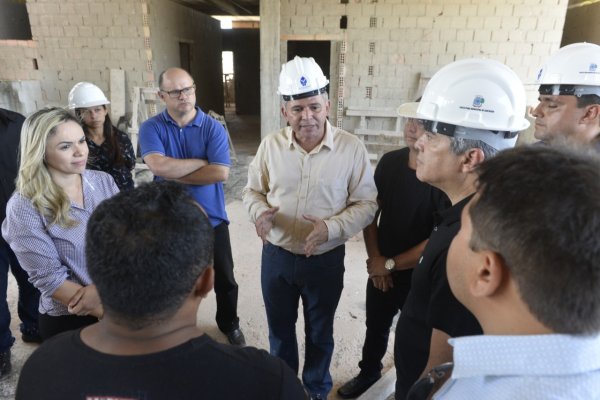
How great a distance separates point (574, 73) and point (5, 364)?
459cm

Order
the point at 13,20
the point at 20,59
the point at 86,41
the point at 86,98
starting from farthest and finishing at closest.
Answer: the point at 13,20 < the point at 20,59 < the point at 86,41 < the point at 86,98

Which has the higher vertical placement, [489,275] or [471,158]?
[471,158]

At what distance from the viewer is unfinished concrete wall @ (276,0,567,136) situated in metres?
7.21

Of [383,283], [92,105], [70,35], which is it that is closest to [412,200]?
[383,283]

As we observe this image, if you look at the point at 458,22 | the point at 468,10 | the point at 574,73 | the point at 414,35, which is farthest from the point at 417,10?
the point at 574,73

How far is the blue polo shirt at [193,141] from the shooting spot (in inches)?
111

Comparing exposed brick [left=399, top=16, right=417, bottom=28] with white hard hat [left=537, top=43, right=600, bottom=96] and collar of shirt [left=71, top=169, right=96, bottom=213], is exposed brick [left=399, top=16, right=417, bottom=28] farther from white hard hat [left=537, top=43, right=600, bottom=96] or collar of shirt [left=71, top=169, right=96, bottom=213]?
collar of shirt [left=71, top=169, right=96, bottom=213]

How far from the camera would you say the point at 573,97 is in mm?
2572

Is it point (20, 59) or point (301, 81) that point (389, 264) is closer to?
point (301, 81)

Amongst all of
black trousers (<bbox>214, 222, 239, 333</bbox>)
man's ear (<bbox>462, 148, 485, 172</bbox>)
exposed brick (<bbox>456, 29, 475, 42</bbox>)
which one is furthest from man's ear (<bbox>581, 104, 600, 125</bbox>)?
exposed brick (<bbox>456, 29, 475, 42</bbox>)

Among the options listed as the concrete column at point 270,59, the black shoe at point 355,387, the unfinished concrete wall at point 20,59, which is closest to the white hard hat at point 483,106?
the black shoe at point 355,387

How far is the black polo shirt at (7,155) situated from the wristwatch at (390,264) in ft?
8.98

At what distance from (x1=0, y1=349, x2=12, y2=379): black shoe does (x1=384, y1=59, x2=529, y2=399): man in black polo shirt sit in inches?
115

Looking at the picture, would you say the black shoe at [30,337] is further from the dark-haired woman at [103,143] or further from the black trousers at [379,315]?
the black trousers at [379,315]
